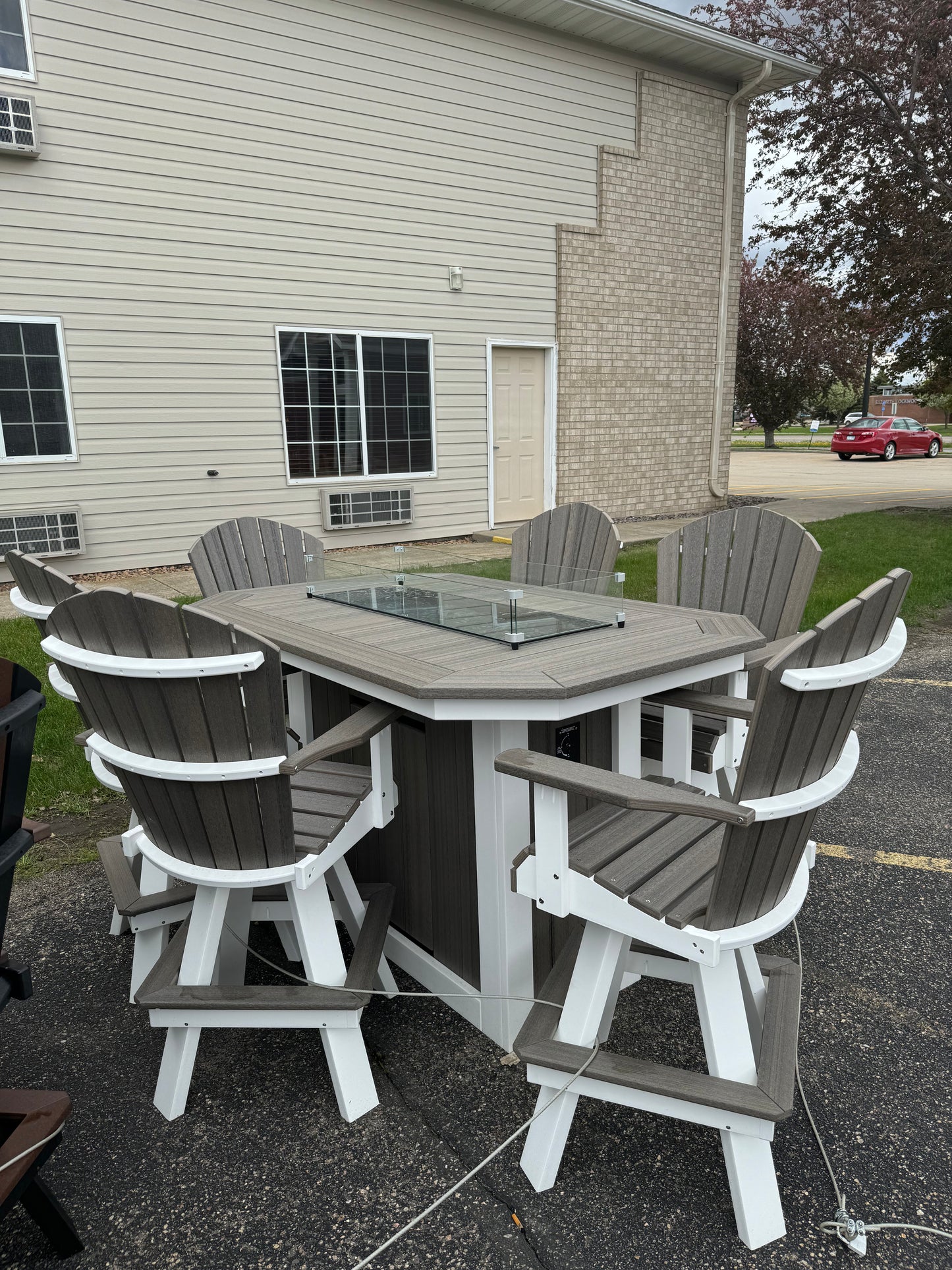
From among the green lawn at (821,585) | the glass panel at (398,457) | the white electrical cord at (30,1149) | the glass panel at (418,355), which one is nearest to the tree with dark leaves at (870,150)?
the green lawn at (821,585)

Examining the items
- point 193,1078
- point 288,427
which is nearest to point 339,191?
point 288,427

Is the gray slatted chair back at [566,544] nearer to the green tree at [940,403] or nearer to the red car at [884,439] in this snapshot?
the green tree at [940,403]

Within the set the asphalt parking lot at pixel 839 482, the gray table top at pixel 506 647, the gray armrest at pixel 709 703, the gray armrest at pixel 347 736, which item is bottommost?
the asphalt parking lot at pixel 839 482

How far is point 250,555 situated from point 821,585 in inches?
184

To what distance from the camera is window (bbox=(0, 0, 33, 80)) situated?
6.44 m

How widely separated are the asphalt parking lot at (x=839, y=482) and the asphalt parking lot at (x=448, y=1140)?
30.9 ft

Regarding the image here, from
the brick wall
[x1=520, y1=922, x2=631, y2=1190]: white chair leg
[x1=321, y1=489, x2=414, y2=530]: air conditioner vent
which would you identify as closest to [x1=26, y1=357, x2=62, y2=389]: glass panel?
[x1=321, y1=489, x2=414, y2=530]: air conditioner vent

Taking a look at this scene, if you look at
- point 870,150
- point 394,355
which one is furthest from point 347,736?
point 870,150

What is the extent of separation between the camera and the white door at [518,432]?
9.63 metres

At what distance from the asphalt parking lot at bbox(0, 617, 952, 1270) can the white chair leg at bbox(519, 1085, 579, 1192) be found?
31 mm

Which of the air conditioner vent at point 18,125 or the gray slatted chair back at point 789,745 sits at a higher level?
the air conditioner vent at point 18,125

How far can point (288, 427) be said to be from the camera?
27.0 feet

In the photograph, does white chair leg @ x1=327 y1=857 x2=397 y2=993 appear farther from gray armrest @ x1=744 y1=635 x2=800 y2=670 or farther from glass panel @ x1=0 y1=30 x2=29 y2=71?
glass panel @ x1=0 y1=30 x2=29 y2=71

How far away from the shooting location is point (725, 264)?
11.0 m
